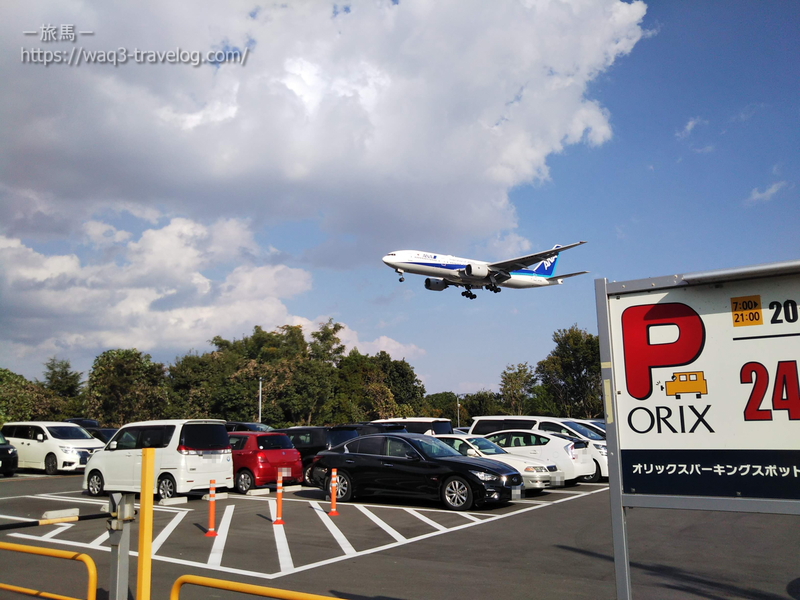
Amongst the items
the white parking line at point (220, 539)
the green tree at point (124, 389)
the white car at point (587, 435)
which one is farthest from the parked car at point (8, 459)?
the green tree at point (124, 389)

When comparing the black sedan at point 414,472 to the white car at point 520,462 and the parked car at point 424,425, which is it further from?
the parked car at point 424,425

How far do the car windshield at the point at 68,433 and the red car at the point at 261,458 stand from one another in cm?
846

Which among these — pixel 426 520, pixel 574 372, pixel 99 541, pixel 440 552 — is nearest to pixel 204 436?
pixel 99 541

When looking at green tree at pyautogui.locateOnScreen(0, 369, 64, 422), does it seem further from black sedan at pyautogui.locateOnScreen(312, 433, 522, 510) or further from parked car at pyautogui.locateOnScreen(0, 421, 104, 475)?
black sedan at pyautogui.locateOnScreen(312, 433, 522, 510)

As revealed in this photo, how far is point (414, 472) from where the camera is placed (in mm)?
13297

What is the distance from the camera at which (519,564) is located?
833cm

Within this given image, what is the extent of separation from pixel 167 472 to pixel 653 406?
12.9m

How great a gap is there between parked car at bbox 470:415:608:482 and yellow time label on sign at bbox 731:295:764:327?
49.8 ft

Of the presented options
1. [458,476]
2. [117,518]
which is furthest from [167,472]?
[117,518]

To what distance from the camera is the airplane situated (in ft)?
122

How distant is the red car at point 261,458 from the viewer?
52.7ft

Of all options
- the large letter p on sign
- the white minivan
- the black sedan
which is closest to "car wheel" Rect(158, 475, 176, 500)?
the white minivan

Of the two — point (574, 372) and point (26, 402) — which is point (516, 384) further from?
point (26, 402)

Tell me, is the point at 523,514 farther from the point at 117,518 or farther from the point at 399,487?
the point at 117,518
